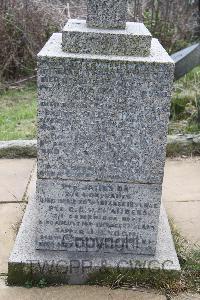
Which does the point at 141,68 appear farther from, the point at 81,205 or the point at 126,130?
the point at 81,205

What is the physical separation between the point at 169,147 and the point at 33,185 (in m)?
1.46

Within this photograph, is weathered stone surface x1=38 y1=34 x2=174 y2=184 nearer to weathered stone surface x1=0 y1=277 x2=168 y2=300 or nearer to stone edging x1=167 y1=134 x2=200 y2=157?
weathered stone surface x1=0 y1=277 x2=168 y2=300

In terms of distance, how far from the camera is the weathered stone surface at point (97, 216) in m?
3.19

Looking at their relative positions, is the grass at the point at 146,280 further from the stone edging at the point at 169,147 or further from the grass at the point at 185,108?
the grass at the point at 185,108

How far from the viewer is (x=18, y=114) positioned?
6391mm

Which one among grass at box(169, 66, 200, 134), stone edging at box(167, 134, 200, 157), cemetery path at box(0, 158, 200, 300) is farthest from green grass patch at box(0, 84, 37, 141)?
grass at box(169, 66, 200, 134)

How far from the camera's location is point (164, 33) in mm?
8664

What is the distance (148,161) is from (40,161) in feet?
2.09

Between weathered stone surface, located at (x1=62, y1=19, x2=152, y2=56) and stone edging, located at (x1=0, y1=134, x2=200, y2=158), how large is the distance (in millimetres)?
2212

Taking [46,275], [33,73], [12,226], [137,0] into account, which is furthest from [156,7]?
[46,275]

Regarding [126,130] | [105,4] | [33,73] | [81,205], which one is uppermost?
[105,4]

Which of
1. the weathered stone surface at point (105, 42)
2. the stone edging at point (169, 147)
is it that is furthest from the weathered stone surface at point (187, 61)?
the weathered stone surface at point (105, 42)

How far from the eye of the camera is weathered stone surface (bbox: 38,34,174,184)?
292 cm

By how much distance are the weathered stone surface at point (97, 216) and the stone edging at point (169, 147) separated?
1882mm
